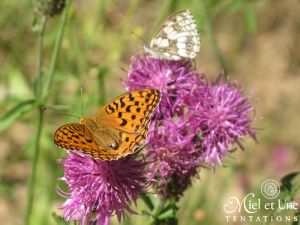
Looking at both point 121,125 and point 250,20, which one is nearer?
point 121,125

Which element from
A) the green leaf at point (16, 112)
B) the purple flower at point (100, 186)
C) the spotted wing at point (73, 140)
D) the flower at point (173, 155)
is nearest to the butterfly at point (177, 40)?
the flower at point (173, 155)

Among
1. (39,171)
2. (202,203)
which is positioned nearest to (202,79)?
(202,203)

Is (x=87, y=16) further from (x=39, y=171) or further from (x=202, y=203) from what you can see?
(x=202, y=203)

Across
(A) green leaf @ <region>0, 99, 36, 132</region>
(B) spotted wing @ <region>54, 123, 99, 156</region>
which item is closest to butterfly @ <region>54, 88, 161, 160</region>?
(B) spotted wing @ <region>54, 123, 99, 156</region>

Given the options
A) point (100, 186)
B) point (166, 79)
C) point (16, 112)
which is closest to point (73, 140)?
point (100, 186)

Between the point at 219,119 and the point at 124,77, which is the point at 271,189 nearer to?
the point at 219,119

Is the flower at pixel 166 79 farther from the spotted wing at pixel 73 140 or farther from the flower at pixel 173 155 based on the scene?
the spotted wing at pixel 73 140

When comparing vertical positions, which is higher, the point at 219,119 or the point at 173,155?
the point at 219,119

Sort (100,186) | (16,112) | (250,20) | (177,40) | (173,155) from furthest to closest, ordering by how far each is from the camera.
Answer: (250,20) → (16,112) → (177,40) → (173,155) → (100,186)
